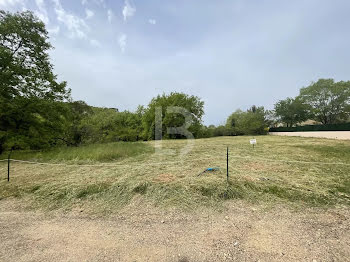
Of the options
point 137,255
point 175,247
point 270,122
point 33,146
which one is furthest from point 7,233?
point 270,122

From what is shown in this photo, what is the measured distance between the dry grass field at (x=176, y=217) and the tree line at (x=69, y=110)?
4.50 m

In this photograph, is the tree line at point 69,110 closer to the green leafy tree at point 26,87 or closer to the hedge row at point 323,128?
the green leafy tree at point 26,87

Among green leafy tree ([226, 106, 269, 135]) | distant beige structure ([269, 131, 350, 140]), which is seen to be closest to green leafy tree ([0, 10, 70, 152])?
distant beige structure ([269, 131, 350, 140])

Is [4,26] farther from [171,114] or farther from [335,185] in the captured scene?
[171,114]

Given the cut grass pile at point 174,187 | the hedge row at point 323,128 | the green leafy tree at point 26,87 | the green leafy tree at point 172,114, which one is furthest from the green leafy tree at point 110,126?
the hedge row at point 323,128

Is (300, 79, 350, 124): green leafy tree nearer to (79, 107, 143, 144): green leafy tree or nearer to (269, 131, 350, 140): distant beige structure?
(269, 131, 350, 140): distant beige structure

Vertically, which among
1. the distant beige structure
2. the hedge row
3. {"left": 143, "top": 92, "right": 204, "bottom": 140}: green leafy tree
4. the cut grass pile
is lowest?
the cut grass pile

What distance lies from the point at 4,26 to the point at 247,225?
10.5m

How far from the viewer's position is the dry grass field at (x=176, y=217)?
1294 millimetres

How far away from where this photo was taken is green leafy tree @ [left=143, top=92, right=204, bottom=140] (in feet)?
62.5

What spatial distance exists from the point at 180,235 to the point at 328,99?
3051 cm

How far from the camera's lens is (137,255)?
1.26 meters

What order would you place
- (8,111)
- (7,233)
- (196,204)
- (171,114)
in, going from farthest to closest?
(171,114) < (8,111) < (196,204) < (7,233)

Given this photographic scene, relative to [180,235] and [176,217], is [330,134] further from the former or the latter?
[180,235]
